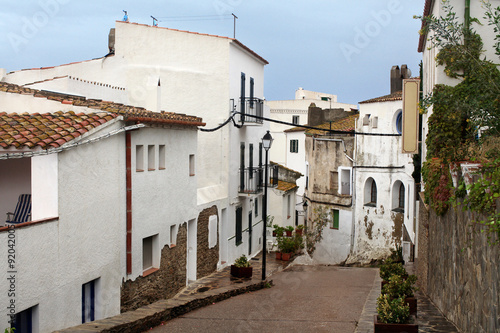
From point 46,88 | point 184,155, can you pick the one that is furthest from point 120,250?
point 46,88

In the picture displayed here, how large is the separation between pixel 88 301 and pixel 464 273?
7538 mm

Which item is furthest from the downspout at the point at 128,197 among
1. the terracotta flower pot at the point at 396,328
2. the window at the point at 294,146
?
the window at the point at 294,146

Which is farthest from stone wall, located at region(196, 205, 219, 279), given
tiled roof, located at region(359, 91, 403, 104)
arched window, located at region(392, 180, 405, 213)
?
tiled roof, located at region(359, 91, 403, 104)

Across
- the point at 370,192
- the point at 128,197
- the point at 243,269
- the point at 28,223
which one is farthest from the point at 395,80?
the point at 28,223

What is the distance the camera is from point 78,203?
443 inches

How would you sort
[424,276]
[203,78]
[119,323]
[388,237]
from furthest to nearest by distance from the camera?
[388,237] → [203,78] → [424,276] → [119,323]

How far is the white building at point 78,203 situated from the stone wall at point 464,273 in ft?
23.2

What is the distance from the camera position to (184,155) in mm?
17094

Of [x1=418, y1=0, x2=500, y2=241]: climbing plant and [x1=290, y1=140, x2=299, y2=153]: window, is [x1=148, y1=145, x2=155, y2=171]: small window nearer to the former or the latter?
[x1=418, y1=0, x2=500, y2=241]: climbing plant

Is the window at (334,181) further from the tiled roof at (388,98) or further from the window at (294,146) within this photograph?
the window at (294,146)

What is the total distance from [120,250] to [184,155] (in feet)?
15.7

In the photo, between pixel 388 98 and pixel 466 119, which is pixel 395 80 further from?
pixel 466 119

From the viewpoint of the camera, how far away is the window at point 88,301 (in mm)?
11672

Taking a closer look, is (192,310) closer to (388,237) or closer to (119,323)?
(119,323)
